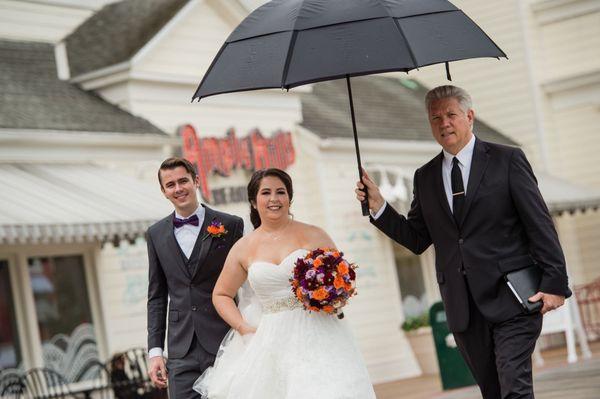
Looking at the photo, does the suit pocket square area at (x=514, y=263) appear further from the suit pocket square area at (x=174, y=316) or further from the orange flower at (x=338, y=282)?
the suit pocket square area at (x=174, y=316)

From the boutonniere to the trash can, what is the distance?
10851 millimetres

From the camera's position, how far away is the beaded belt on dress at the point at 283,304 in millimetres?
7566

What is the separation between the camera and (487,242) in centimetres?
695

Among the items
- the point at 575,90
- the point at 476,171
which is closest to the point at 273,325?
the point at 476,171

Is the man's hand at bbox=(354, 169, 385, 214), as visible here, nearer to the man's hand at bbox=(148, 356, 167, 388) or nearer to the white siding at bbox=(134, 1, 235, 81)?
the man's hand at bbox=(148, 356, 167, 388)

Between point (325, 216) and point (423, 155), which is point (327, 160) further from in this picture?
point (423, 155)

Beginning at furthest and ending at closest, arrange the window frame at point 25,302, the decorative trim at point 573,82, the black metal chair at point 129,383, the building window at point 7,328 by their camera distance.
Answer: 1. the decorative trim at point 573,82
2. the window frame at point 25,302
3. the building window at point 7,328
4. the black metal chair at point 129,383

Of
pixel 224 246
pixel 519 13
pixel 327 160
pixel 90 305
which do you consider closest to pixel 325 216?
pixel 327 160

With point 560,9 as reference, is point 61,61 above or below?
below

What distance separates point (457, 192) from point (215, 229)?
1524 mm

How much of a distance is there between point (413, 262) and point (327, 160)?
133 inches

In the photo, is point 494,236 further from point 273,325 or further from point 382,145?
point 382,145

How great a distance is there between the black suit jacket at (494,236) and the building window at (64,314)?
10184 millimetres

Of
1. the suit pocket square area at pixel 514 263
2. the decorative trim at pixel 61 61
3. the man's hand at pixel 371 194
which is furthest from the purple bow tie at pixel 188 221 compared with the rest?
the decorative trim at pixel 61 61
